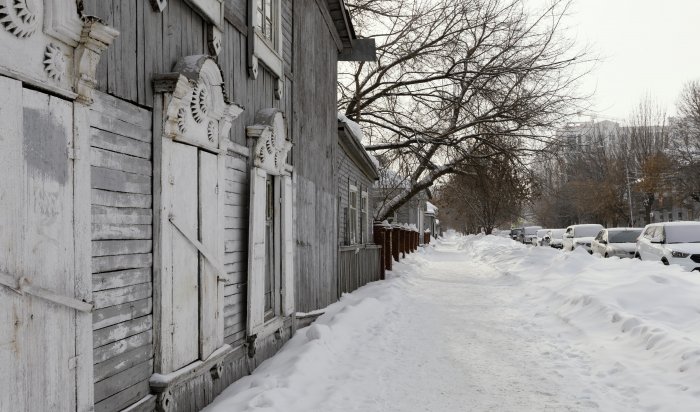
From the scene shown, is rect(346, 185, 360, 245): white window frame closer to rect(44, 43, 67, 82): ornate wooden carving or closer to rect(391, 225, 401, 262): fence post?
rect(391, 225, 401, 262): fence post

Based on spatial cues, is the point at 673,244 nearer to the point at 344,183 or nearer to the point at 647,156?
the point at 344,183

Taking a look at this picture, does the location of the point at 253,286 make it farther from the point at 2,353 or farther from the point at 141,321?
the point at 2,353

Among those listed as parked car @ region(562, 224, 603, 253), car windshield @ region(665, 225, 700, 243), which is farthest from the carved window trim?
parked car @ region(562, 224, 603, 253)

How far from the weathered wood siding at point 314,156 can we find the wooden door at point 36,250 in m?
4.83

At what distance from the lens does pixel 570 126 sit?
1722 cm

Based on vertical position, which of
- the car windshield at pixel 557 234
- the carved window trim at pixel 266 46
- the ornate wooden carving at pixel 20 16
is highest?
the carved window trim at pixel 266 46

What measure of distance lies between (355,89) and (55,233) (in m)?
18.6

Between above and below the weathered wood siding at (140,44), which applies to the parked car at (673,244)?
below

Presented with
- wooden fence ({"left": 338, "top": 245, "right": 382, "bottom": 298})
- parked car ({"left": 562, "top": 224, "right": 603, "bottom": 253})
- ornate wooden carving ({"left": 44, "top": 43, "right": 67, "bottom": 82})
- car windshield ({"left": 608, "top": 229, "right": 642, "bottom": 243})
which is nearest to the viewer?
ornate wooden carving ({"left": 44, "top": 43, "right": 67, "bottom": 82})

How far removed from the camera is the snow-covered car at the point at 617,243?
18844 mm

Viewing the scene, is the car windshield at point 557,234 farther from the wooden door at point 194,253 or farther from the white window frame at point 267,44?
the wooden door at point 194,253

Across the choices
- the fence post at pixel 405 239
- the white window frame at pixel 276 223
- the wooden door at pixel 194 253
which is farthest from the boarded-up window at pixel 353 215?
the wooden door at pixel 194 253

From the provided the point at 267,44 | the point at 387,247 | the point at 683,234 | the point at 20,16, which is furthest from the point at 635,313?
the point at 387,247

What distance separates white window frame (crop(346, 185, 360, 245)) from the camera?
1311cm
